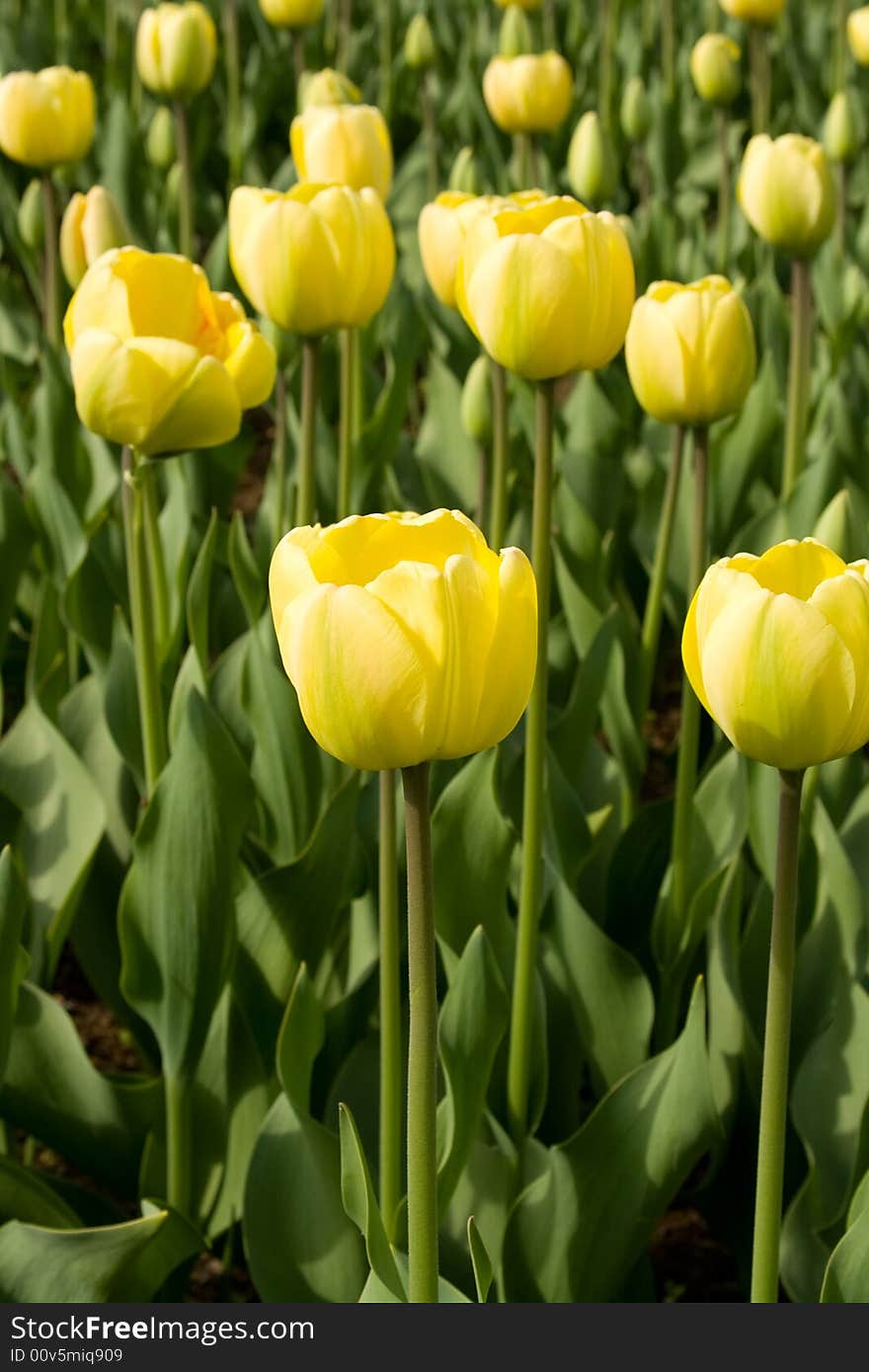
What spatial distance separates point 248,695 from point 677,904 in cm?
50

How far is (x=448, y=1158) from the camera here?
1.27 m

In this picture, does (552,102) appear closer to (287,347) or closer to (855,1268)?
(287,347)

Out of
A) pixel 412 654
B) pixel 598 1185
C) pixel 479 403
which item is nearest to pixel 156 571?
pixel 479 403

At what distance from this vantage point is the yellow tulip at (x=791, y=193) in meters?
1.94

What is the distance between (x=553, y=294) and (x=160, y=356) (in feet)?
1.01

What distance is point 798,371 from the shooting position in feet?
6.39

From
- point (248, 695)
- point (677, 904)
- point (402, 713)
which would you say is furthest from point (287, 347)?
point (402, 713)

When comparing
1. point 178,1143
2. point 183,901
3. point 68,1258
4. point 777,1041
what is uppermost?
point 777,1041

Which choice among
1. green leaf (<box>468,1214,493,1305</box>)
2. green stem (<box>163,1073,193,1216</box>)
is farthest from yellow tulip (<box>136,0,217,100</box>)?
green leaf (<box>468,1214,493,1305</box>)

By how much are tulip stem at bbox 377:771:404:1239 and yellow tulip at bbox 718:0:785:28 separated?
2.25 m

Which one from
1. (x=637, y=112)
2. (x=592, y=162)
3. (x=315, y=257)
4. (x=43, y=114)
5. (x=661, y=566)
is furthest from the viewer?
(x=637, y=112)

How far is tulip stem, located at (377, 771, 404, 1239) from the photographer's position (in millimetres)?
1208

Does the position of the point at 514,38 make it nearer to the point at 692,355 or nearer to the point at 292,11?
the point at 292,11

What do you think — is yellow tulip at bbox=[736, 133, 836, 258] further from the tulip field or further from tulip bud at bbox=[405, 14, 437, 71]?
tulip bud at bbox=[405, 14, 437, 71]
